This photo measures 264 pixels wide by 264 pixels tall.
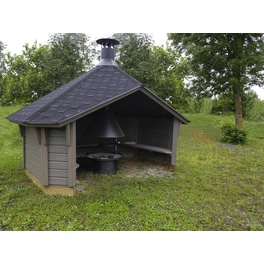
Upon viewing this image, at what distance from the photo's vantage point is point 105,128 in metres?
6.40

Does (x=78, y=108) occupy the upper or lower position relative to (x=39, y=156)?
upper

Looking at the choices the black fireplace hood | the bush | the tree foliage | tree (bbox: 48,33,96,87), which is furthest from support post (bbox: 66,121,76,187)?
the bush

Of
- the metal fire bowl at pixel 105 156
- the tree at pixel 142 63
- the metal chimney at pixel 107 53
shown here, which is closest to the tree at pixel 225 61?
the tree at pixel 142 63

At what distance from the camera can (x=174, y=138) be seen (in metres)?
6.61

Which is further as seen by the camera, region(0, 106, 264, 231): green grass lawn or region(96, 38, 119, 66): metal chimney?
region(96, 38, 119, 66): metal chimney

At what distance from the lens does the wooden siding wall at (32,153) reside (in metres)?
5.41

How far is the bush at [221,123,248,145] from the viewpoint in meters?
11.9

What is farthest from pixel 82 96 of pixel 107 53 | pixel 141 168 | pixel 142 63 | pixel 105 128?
pixel 142 63

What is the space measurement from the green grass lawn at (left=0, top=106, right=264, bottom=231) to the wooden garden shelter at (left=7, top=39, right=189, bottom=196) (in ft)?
1.62

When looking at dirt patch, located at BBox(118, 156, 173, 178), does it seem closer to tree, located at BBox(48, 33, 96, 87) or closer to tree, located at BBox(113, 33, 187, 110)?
tree, located at BBox(113, 33, 187, 110)

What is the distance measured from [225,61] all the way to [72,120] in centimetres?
1095

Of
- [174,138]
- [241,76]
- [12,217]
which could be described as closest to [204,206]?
[174,138]

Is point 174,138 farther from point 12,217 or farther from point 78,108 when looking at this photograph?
point 12,217

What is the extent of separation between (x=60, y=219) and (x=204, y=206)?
286 cm
